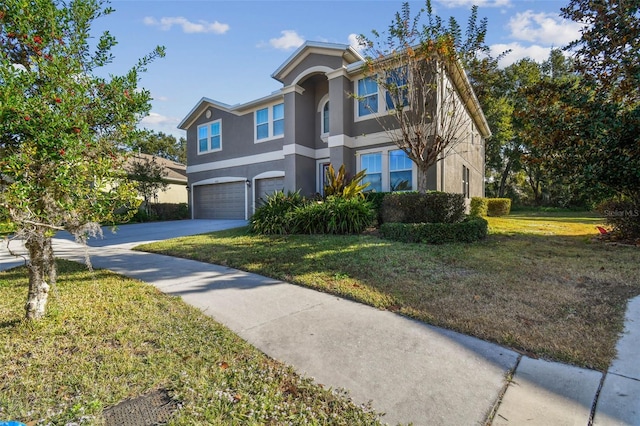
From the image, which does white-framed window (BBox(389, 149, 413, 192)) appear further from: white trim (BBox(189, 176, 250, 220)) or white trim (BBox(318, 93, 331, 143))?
white trim (BBox(189, 176, 250, 220))

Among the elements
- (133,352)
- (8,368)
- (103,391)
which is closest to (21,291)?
(8,368)

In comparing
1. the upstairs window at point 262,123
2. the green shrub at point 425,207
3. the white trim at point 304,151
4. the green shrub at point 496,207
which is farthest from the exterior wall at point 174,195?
the green shrub at point 496,207

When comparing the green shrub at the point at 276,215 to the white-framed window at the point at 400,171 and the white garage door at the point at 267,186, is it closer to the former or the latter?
the white-framed window at the point at 400,171

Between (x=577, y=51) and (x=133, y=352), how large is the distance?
11.4 meters

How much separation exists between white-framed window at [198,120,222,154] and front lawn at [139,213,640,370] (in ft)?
33.0

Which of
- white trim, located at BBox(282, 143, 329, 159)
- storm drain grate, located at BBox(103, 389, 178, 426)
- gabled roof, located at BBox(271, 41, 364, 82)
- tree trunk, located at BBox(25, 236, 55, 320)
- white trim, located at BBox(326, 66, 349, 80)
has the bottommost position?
storm drain grate, located at BBox(103, 389, 178, 426)

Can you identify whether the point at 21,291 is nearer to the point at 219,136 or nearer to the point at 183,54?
the point at 183,54

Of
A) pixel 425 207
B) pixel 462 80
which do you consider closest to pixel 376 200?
pixel 425 207

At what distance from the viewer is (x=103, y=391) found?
223 centimetres

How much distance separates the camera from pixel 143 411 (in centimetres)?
207

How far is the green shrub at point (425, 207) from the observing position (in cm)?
820

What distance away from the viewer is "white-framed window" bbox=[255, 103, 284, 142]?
580 inches

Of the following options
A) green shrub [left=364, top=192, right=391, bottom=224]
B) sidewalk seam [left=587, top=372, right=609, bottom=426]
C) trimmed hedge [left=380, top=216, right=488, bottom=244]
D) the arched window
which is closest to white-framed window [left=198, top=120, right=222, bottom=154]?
the arched window

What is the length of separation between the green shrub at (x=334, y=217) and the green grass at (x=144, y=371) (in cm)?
570
